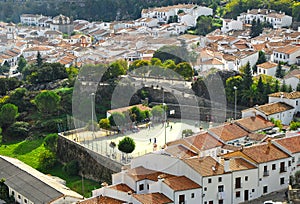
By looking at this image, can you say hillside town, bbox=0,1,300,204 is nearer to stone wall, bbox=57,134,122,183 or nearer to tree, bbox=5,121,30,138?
stone wall, bbox=57,134,122,183

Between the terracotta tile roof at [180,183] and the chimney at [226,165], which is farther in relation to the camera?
the chimney at [226,165]

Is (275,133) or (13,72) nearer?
(275,133)

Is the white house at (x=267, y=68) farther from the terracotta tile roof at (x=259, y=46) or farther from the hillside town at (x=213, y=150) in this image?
the terracotta tile roof at (x=259, y=46)

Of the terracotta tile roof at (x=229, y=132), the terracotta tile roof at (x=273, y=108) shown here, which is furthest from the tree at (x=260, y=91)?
the terracotta tile roof at (x=229, y=132)

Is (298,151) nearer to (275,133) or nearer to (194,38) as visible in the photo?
(275,133)

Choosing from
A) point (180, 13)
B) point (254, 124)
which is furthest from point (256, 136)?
point (180, 13)

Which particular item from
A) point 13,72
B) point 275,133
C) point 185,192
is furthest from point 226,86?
point 13,72
